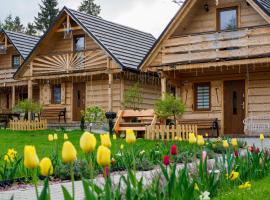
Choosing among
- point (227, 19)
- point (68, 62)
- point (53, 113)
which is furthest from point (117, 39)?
point (227, 19)

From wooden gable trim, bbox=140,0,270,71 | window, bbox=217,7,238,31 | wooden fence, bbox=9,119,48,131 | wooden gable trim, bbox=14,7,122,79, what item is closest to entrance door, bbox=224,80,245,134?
window, bbox=217,7,238,31

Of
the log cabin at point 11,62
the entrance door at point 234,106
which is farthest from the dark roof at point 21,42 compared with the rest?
the entrance door at point 234,106

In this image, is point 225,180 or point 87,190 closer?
point 87,190

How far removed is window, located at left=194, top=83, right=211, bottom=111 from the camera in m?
21.9

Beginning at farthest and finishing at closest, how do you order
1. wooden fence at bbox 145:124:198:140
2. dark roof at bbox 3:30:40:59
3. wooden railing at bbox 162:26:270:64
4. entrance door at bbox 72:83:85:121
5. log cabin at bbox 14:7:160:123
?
dark roof at bbox 3:30:40:59 → entrance door at bbox 72:83:85:121 → log cabin at bbox 14:7:160:123 → wooden railing at bbox 162:26:270:64 → wooden fence at bbox 145:124:198:140

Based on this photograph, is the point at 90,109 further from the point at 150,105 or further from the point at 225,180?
the point at 225,180

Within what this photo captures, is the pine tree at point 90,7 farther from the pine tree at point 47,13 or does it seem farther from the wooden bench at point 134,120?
the wooden bench at point 134,120

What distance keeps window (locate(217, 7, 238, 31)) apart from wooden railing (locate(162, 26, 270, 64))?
4.17 feet

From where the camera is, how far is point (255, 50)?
739 inches

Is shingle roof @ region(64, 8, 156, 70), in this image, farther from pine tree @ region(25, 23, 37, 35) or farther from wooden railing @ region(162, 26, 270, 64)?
pine tree @ region(25, 23, 37, 35)

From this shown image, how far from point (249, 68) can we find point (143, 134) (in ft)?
17.5

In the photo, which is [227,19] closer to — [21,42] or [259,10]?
[259,10]

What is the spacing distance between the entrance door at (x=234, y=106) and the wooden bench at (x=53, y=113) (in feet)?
32.5

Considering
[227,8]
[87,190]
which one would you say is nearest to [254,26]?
[227,8]
